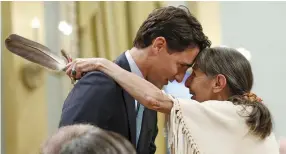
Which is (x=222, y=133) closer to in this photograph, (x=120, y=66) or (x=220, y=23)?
(x=120, y=66)

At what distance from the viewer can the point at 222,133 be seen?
137cm

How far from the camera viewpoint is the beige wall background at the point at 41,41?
2336 mm

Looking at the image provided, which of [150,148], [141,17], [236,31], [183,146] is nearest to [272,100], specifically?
[236,31]

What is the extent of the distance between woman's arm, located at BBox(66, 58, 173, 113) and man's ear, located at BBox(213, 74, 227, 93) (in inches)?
7.4

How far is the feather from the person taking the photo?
1521 mm

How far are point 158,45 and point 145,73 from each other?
11 cm

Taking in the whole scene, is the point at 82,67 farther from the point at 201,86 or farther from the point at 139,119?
the point at 201,86

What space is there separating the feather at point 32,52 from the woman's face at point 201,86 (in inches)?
16.2

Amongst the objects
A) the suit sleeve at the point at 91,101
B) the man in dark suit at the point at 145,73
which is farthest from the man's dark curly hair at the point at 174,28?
the suit sleeve at the point at 91,101

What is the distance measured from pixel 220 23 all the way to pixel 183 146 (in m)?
1.38

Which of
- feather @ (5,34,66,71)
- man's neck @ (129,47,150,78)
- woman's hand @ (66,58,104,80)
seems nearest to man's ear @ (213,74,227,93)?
man's neck @ (129,47,150,78)

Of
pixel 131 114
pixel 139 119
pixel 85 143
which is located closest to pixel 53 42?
pixel 139 119

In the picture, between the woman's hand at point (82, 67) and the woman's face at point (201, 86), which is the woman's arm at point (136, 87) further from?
the woman's face at point (201, 86)

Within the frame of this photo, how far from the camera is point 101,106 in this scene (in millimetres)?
1330
